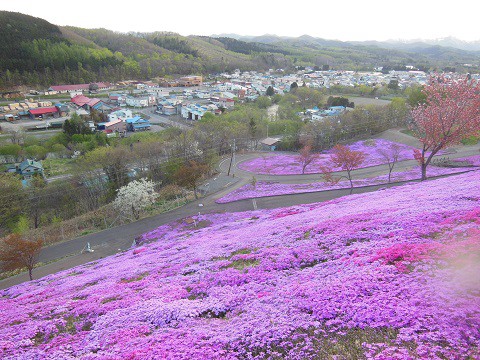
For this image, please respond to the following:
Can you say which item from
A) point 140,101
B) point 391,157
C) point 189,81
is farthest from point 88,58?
point 391,157

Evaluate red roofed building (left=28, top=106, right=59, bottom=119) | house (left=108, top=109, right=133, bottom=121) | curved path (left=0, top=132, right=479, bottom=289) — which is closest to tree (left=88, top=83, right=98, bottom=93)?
red roofed building (left=28, top=106, right=59, bottom=119)

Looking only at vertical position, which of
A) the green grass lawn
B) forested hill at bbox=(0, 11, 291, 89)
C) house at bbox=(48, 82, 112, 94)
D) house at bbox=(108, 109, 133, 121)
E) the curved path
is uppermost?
forested hill at bbox=(0, 11, 291, 89)

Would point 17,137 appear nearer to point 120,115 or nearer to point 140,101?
point 120,115

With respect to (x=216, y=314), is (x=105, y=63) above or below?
above

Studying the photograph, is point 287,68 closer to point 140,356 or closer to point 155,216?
point 155,216

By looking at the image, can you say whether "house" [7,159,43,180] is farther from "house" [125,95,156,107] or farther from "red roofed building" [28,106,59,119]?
"house" [125,95,156,107]

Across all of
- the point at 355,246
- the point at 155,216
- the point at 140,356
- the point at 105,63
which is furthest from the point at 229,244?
the point at 105,63
